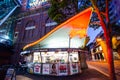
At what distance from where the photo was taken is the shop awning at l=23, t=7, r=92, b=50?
9.19 meters

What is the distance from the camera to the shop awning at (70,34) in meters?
9.19

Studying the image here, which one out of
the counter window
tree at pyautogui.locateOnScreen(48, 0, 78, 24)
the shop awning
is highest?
tree at pyautogui.locateOnScreen(48, 0, 78, 24)

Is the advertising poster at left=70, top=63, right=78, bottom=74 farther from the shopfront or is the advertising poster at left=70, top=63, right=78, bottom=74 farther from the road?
the road

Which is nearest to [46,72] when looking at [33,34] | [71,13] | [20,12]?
[71,13]

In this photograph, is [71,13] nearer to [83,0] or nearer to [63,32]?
[83,0]

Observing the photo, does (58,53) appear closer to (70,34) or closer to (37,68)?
(37,68)

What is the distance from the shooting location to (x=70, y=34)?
1109 centimetres

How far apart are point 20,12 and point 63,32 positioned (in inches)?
615

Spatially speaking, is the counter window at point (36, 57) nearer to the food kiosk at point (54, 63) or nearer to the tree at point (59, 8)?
the food kiosk at point (54, 63)

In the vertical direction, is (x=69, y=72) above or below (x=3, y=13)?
below

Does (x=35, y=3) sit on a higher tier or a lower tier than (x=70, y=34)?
higher

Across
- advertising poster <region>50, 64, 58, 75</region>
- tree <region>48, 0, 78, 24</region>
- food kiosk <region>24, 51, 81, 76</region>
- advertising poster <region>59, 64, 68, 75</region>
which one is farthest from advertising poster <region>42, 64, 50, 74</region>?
tree <region>48, 0, 78, 24</region>

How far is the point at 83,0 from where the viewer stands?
1329 centimetres

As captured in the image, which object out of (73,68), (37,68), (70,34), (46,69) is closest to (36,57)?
(37,68)
